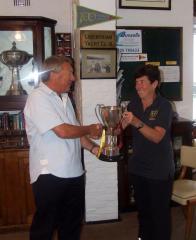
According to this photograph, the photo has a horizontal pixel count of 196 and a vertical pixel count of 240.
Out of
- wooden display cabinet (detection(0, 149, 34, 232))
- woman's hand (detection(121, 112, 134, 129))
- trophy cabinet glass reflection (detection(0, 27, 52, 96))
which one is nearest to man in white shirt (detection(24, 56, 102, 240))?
woman's hand (detection(121, 112, 134, 129))

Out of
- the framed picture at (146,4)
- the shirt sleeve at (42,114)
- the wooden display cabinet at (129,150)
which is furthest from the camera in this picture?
the framed picture at (146,4)

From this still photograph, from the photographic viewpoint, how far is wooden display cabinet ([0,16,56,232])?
303 centimetres

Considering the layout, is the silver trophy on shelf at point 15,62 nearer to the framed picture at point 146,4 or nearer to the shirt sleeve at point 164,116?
the framed picture at point 146,4

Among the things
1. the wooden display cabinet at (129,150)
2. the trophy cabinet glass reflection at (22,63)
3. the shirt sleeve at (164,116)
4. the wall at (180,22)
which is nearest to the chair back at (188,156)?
the wooden display cabinet at (129,150)

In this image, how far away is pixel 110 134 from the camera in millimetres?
2229

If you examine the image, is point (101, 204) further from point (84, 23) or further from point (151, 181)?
point (84, 23)

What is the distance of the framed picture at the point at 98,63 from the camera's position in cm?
306

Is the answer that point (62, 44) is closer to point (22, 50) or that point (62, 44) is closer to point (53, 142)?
point (22, 50)

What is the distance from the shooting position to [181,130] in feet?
11.5

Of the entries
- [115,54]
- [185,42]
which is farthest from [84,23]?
[185,42]

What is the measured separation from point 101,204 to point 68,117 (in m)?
1.33

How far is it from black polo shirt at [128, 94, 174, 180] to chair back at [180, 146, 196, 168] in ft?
2.85

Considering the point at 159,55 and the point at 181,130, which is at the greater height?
the point at 159,55

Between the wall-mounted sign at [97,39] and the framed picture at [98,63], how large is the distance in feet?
0.14
